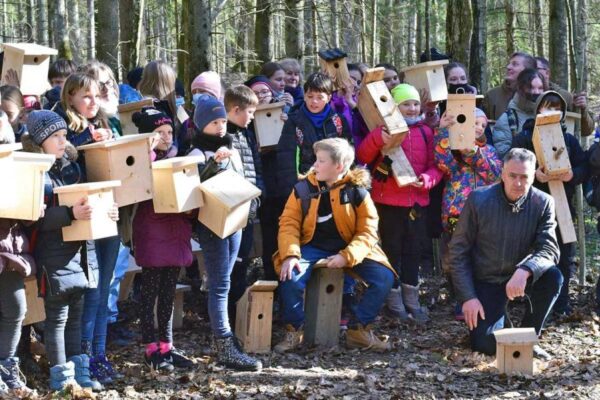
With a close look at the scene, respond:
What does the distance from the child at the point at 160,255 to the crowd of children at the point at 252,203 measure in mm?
10

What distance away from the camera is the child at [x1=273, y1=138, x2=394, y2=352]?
21.0 ft

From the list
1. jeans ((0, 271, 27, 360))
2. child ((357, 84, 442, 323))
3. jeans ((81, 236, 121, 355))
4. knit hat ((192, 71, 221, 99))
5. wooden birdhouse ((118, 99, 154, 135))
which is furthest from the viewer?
child ((357, 84, 442, 323))

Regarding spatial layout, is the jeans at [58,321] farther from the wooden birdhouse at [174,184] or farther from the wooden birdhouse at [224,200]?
the wooden birdhouse at [224,200]

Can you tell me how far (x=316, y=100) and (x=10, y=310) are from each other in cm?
311

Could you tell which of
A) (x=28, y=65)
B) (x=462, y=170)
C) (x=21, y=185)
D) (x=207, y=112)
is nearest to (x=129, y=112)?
(x=207, y=112)

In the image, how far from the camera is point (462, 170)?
732 cm

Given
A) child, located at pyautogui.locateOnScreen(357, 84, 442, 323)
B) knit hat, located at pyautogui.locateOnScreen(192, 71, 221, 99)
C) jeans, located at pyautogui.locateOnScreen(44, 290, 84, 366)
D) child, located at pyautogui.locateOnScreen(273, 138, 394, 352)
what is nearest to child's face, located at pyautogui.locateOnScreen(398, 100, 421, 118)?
child, located at pyautogui.locateOnScreen(357, 84, 442, 323)

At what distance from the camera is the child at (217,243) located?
5.87 m

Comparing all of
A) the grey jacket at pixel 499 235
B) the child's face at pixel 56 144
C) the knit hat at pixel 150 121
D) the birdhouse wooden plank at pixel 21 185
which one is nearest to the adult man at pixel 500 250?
the grey jacket at pixel 499 235

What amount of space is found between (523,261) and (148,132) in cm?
299

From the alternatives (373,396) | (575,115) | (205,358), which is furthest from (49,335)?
(575,115)

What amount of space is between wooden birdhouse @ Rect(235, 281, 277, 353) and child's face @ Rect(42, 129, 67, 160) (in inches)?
76.7

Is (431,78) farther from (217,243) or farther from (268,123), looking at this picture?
(217,243)

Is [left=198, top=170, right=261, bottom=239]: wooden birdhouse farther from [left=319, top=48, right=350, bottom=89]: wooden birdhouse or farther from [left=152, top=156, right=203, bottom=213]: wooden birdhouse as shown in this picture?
[left=319, top=48, right=350, bottom=89]: wooden birdhouse
